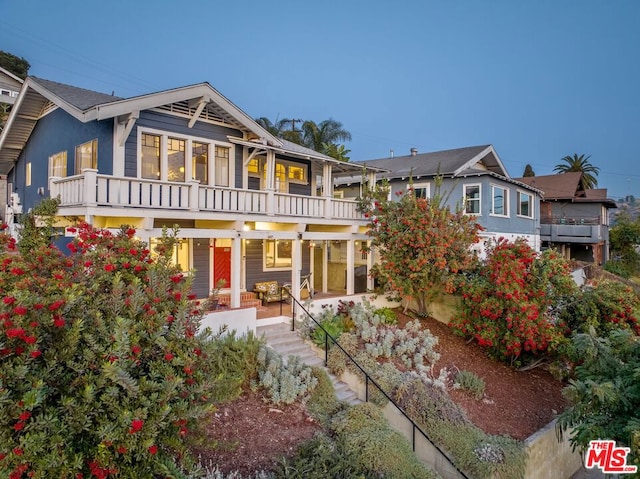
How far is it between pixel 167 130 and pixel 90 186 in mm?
3754

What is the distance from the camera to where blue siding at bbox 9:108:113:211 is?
11.5 metres

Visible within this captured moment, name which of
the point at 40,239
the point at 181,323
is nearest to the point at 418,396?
the point at 181,323

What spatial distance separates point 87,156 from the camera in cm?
1259

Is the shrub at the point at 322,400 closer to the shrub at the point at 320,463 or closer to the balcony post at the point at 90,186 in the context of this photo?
the shrub at the point at 320,463

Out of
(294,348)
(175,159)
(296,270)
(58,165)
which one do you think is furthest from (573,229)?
(58,165)

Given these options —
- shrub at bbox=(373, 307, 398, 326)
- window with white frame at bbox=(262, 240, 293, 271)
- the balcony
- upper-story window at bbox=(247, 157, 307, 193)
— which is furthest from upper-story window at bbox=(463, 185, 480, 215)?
the balcony

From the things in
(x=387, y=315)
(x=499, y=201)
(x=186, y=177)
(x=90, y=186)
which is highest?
(x=499, y=201)

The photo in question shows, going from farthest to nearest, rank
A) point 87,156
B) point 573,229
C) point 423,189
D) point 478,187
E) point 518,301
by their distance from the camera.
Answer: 1. point 573,229
2. point 423,189
3. point 478,187
4. point 87,156
5. point 518,301

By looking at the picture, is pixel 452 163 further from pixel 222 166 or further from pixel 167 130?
pixel 167 130

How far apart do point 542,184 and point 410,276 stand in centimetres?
2756

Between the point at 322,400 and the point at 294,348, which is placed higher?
the point at 294,348

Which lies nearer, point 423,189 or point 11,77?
point 423,189

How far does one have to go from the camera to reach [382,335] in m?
11.7

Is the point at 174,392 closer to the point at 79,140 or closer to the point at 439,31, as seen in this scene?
the point at 79,140
